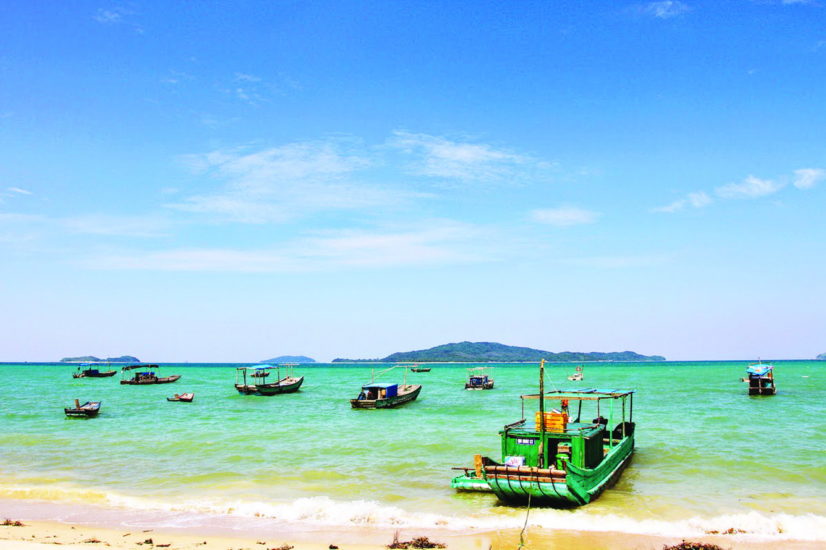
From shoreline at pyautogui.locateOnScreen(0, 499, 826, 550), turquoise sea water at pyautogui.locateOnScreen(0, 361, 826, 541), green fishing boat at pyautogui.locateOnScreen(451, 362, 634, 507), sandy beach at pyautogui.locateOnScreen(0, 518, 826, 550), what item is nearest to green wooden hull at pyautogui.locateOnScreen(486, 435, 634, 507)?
green fishing boat at pyautogui.locateOnScreen(451, 362, 634, 507)

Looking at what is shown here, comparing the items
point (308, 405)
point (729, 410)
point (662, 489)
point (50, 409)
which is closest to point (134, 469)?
point (662, 489)

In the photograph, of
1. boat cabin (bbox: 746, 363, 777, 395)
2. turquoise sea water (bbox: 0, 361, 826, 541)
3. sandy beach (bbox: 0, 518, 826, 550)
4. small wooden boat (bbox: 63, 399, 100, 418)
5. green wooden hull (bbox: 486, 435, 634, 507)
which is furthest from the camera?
boat cabin (bbox: 746, 363, 777, 395)

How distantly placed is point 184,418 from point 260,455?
19.6 metres

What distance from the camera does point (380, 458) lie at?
26.4 m

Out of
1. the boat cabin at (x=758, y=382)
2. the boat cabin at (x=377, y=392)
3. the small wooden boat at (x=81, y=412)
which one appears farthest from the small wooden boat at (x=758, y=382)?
the small wooden boat at (x=81, y=412)

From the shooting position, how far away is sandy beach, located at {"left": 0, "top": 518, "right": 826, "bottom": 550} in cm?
1471

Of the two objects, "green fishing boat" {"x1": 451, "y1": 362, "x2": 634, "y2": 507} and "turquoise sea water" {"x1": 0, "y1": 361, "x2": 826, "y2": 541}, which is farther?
"turquoise sea water" {"x1": 0, "y1": 361, "x2": 826, "y2": 541}

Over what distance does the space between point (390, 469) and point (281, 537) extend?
863 cm

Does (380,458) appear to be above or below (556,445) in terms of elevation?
below

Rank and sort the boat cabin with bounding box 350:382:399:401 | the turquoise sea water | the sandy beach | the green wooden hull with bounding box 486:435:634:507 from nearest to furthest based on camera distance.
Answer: the sandy beach, the green wooden hull with bounding box 486:435:634:507, the turquoise sea water, the boat cabin with bounding box 350:382:399:401

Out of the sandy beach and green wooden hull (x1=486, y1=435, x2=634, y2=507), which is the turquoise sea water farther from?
the sandy beach

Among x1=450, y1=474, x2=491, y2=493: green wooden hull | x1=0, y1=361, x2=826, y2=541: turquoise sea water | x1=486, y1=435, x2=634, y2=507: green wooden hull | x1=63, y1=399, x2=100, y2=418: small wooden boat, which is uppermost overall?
x1=486, y1=435, x2=634, y2=507: green wooden hull

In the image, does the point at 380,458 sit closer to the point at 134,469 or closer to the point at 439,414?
the point at 134,469

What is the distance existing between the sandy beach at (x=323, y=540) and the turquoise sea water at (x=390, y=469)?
88cm
